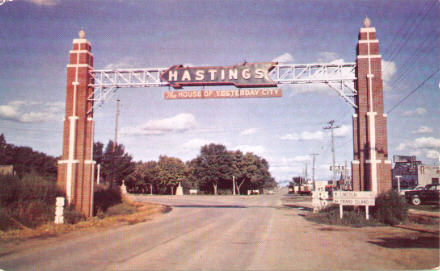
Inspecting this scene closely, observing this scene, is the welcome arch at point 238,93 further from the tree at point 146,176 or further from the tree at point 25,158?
the tree at point 146,176

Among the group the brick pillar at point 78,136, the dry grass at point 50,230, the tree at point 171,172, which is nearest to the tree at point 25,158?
the tree at point 171,172

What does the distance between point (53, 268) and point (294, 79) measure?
15.6m

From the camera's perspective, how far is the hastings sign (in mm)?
20312

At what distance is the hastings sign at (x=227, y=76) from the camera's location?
20312 mm

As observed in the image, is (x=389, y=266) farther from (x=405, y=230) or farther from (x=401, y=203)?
(x=401, y=203)

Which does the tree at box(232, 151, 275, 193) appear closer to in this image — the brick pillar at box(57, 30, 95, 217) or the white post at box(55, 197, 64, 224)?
the brick pillar at box(57, 30, 95, 217)

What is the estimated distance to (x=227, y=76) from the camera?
20.5 m

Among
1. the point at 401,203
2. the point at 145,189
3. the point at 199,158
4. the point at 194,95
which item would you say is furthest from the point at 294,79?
the point at 145,189

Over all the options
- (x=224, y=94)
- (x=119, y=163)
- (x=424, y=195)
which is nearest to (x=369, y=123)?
(x=224, y=94)

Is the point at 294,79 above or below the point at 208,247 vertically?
above

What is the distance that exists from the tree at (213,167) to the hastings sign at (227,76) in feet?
209

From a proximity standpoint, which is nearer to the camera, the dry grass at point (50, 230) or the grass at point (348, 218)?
the dry grass at point (50, 230)

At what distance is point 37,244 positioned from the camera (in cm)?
1215

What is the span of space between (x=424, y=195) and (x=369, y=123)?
1787cm
